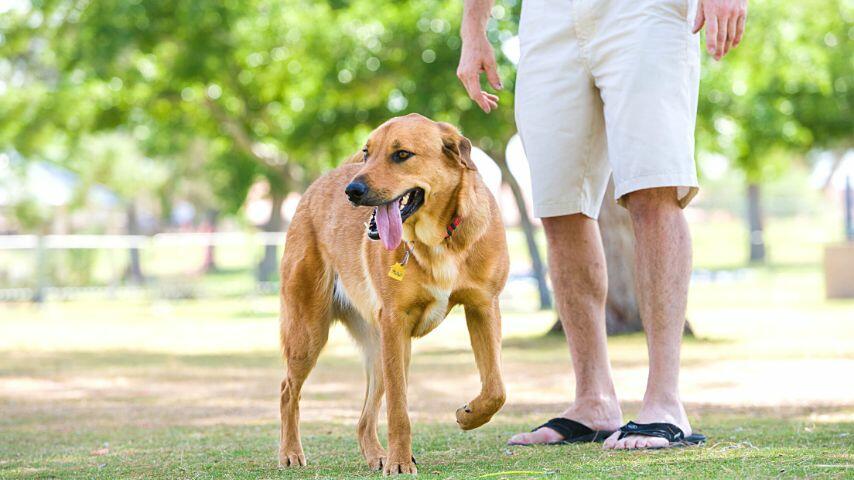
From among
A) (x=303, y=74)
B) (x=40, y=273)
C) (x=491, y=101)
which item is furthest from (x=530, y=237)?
(x=491, y=101)

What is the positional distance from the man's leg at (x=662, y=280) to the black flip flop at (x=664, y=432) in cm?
8

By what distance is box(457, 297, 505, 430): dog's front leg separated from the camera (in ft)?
15.1

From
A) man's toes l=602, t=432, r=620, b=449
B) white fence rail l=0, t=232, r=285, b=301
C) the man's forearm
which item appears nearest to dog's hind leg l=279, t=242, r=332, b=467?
the man's forearm

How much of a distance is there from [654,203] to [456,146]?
0.86 meters

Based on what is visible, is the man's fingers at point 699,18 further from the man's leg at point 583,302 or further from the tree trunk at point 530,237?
the tree trunk at point 530,237

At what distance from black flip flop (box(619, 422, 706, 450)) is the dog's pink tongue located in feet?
3.89

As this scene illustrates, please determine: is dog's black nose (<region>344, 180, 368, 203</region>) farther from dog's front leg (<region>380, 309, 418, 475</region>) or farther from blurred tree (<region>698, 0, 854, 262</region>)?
blurred tree (<region>698, 0, 854, 262</region>)

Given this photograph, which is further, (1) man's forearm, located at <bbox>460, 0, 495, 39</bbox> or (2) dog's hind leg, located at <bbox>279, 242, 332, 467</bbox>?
(1) man's forearm, located at <bbox>460, 0, 495, 39</bbox>

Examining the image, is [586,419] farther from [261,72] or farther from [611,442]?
[261,72]

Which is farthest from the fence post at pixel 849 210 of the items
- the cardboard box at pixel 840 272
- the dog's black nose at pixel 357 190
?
the dog's black nose at pixel 357 190

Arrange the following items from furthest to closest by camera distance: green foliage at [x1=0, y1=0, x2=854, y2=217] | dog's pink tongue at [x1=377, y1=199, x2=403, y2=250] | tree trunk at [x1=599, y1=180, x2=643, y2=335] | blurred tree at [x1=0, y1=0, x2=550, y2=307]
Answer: green foliage at [x1=0, y1=0, x2=854, y2=217]
blurred tree at [x1=0, y1=0, x2=550, y2=307]
tree trunk at [x1=599, y1=180, x2=643, y2=335]
dog's pink tongue at [x1=377, y1=199, x2=403, y2=250]

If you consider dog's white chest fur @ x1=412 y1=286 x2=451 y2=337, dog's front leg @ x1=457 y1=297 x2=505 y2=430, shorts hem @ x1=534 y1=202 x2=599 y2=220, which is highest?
shorts hem @ x1=534 y1=202 x2=599 y2=220

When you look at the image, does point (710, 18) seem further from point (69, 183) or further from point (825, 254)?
point (69, 183)

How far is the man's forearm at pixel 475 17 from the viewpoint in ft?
17.6
